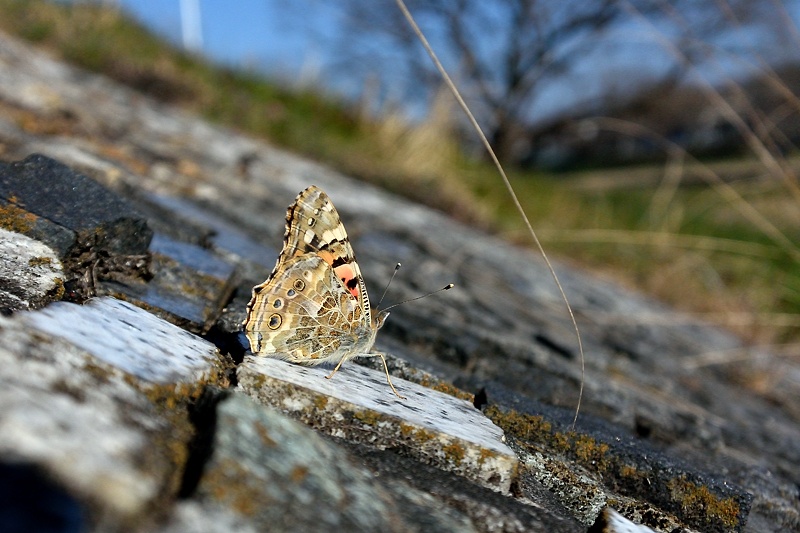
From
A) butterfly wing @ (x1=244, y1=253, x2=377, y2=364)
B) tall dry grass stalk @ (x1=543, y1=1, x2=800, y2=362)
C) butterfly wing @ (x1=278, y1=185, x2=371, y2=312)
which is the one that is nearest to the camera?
butterfly wing @ (x1=244, y1=253, x2=377, y2=364)

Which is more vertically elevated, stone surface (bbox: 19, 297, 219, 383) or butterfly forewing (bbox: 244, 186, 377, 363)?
butterfly forewing (bbox: 244, 186, 377, 363)

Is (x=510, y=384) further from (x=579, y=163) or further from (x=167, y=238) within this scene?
(x=579, y=163)

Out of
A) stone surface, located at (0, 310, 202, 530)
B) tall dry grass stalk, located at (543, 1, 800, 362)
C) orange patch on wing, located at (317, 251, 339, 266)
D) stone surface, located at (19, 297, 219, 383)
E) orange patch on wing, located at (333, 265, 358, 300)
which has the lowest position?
stone surface, located at (0, 310, 202, 530)

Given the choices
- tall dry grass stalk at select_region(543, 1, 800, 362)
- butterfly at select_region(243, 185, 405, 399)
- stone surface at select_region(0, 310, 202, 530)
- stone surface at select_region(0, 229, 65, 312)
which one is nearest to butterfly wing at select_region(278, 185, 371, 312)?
butterfly at select_region(243, 185, 405, 399)

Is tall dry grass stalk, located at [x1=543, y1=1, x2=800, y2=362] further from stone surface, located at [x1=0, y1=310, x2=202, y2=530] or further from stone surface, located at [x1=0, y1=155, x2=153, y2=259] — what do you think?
stone surface, located at [x1=0, y1=310, x2=202, y2=530]

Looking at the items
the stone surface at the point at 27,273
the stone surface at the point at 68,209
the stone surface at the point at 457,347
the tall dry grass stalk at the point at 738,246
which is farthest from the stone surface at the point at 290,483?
the tall dry grass stalk at the point at 738,246
